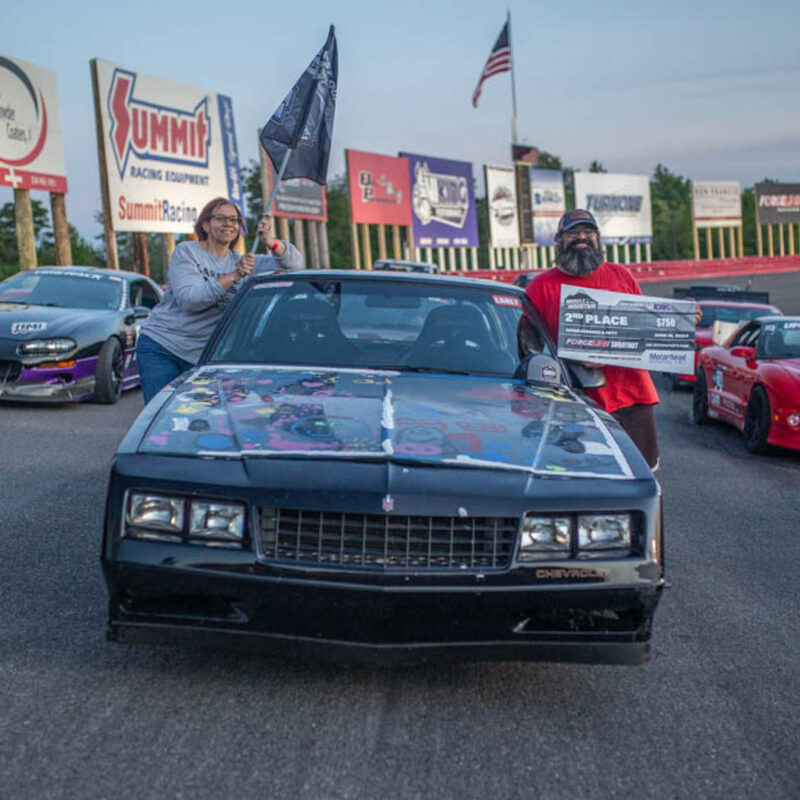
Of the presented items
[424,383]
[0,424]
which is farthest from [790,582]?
[0,424]

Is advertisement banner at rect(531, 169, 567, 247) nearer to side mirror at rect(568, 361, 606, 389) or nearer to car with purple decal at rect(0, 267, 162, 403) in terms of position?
car with purple decal at rect(0, 267, 162, 403)

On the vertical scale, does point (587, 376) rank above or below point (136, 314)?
below

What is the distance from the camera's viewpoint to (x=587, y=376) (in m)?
5.32

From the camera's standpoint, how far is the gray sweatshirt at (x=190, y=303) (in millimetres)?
5492

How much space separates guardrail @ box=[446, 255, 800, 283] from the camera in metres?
52.7

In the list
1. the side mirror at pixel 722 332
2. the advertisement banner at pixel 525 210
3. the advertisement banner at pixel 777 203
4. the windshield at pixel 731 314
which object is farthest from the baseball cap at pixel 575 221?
the advertisement banner at pixel 777 203

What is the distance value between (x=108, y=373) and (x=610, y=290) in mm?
7322

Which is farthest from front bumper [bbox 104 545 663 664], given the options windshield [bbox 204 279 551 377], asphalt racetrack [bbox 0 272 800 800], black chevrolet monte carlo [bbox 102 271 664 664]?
windshield [bbox 204 279 551 377]

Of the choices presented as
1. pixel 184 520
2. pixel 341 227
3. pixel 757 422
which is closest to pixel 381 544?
pixel 184 520

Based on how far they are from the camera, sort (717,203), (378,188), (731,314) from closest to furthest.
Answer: (731,314) < (378,188) < (717,203)

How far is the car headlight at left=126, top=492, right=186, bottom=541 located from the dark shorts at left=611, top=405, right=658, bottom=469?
112 inches

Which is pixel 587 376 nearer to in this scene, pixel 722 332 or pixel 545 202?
pixel 722 332

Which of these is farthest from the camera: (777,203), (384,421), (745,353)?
(777,203)

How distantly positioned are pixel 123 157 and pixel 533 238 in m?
33.7
